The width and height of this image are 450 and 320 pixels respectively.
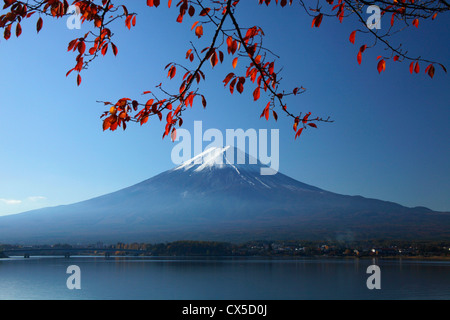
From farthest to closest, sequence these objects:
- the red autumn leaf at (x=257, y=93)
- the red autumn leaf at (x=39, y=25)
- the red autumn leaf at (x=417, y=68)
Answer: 1. the red autumn leaf at (x=417, y=68)
2. the red autumn leaf at (x=257, y=93)
3. the red autumn leaf at (x=39, y=25)

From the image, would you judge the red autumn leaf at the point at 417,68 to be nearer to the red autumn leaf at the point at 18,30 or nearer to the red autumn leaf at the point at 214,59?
the red autumn leaf at the point at 214,59

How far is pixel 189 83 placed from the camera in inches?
100

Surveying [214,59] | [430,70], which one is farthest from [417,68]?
[214,59]

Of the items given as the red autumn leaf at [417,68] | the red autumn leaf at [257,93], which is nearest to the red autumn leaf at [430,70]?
the red autumn leaf at [417,68]

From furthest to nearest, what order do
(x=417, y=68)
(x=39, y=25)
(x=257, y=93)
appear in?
(x=417, y=68) < (x=257, y=93) < (x=39, y=25)

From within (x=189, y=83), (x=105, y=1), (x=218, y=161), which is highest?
(x=218, y=161)

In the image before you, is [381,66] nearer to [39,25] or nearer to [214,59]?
[214,59]

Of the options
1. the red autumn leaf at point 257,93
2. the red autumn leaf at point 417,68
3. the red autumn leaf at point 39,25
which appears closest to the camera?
the red autumn leaf at point 39,25

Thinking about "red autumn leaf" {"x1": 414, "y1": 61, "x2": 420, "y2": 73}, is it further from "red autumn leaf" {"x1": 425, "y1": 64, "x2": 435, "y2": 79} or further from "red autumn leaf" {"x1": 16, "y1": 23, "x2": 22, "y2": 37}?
"red autumn leaf" {"x1": 16, "y1": 23, "x2": 22, "y2": 37}
